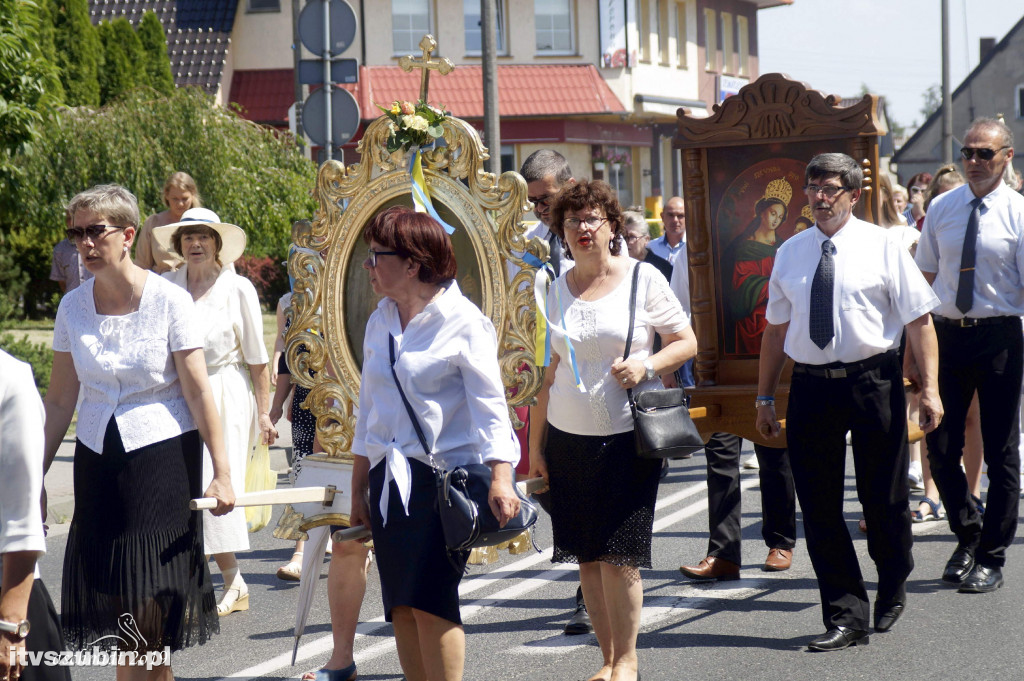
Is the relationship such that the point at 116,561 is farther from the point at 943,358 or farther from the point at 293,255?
the point at 943,358

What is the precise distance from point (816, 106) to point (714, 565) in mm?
2431

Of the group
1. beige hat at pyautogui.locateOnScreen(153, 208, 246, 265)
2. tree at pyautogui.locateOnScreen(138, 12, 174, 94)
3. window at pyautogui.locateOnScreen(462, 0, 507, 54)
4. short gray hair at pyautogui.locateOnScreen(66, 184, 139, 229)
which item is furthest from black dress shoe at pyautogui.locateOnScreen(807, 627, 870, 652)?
window at pyautogui.locateOnScreen(462, 0, 507, 54)

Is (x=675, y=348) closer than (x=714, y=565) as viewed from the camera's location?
Yes

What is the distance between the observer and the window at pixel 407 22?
36.2 m

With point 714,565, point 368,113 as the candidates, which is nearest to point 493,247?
point 714,565

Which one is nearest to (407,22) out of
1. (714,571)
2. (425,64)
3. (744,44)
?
(744,44)

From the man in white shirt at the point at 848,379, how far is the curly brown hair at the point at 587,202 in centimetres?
98

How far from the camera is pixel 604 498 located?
5133 mm

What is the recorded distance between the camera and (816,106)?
21.5 ft

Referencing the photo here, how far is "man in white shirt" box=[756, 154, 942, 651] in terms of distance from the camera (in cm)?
563

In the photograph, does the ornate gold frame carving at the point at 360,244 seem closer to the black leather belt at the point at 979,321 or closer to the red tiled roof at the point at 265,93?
the black leather belt at the point at 979,321

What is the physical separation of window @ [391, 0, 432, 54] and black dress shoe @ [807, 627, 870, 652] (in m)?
31.9

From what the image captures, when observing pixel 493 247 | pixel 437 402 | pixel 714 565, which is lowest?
pixel 714 565

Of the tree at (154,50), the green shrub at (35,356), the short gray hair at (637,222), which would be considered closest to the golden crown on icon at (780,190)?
the short gray hair at (637,222)
